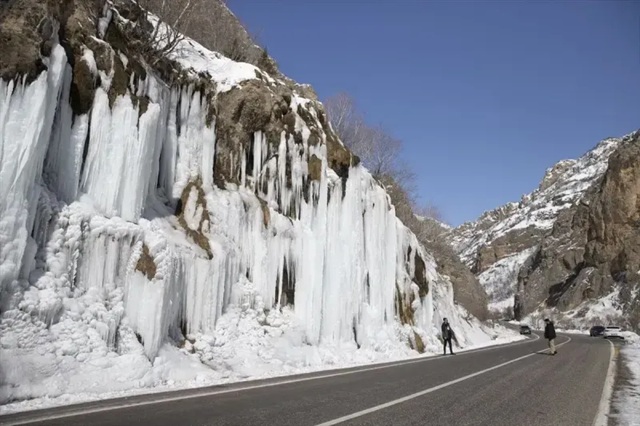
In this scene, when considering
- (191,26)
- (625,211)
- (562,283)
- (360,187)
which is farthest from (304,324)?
(562,283)

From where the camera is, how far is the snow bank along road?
6012 millimetres

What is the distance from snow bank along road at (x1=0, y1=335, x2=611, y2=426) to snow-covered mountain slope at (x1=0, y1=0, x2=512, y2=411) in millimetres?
1770

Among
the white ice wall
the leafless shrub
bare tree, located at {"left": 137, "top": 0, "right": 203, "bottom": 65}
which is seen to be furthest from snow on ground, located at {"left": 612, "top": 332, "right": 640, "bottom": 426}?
the leafless shrub

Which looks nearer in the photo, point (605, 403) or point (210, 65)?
point (605, 403)

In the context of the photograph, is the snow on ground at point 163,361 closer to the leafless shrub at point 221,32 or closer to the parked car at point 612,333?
the leafless shrub at point 221,32

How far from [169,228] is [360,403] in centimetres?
787

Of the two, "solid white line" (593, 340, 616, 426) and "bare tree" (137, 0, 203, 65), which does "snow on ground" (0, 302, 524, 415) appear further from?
"bare tree" (137, 0, 203, 65)

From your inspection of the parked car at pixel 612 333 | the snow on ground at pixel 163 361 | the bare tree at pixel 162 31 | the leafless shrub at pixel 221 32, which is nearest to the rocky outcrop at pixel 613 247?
the parked car at pixel 612 333

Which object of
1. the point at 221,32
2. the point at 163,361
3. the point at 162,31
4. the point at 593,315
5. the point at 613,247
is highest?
the point at 221,32

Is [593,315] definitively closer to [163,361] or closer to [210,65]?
[210,65]

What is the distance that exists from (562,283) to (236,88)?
98.9 metres

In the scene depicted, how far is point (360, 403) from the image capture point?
7.34 meters

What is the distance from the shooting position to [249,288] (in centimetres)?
1468

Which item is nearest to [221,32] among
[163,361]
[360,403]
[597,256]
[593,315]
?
[163,361]
